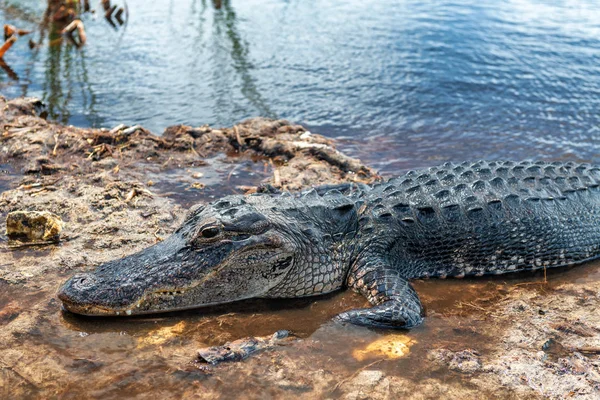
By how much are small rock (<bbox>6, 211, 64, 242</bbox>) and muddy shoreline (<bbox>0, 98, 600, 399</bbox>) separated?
0.44ft

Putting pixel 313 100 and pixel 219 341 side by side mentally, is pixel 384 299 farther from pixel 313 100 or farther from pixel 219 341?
pixel 313 100

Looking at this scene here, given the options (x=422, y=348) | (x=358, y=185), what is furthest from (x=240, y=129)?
(x=422, y=348)

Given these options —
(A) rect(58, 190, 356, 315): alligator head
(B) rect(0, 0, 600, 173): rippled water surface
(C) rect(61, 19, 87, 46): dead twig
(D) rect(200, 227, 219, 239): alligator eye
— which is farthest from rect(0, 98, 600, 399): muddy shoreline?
(C) rect(61, 19, 87, 46): dead twig

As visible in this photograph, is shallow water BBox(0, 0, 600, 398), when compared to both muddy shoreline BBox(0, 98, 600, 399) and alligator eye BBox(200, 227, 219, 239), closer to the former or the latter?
muddy shoreline BBox(0, 98, 600, 399)

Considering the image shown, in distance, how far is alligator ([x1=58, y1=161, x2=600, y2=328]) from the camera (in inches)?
148

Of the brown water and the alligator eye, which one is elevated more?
the alligator eye

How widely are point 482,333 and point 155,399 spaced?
6.93ft

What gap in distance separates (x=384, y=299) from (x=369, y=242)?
55 centimetres

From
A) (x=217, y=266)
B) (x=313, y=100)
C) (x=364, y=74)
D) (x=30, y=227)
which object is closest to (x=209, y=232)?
(x=217, y=266)

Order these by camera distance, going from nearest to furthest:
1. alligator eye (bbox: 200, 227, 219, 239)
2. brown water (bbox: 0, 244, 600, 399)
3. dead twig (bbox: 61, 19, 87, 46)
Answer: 1. brown water (bbox: 0, 244, 600, 399)
2. alligator eye (bbox: 200, 227, 219, 239)
3. dead twig (bbox: 61, 19, 87, 46)

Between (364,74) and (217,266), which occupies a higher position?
(364,74)

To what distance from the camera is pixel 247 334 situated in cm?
361

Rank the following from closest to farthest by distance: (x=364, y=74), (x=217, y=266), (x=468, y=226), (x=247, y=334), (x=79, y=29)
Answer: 1. (x=247, y=334)
2. (x=217, y=266)
3. (x=468, y=226)
4. (x=364, y=74)
5. (x=79, y=29)

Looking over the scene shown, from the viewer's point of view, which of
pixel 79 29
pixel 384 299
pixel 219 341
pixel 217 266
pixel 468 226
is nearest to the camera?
pixel 219 341
